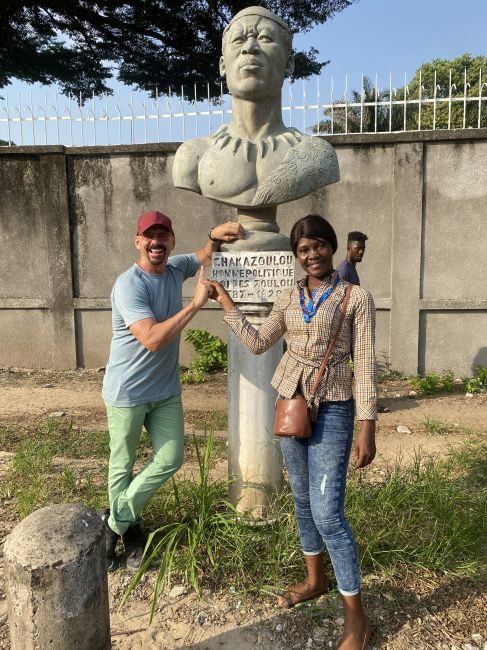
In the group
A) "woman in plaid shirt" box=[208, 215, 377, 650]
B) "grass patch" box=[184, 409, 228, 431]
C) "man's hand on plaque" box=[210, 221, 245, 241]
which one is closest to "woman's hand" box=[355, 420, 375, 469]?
"woman in plaid shirt" box=[208, 215, 377, 650]

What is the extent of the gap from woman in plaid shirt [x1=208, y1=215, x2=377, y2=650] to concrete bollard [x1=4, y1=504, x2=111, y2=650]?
2.74ft

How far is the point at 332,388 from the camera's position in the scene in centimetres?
203

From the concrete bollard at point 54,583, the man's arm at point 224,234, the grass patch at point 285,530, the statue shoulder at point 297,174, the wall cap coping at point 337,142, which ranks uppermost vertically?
the wall cap coping at point 337,142

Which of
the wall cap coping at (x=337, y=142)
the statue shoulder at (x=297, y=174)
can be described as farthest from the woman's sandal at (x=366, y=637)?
the wall cap coping at (x=337, y=142)

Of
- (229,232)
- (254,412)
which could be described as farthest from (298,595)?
(229,232)

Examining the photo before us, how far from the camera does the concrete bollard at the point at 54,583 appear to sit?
5.56 ft

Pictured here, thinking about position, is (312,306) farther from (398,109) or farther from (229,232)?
(398,109)

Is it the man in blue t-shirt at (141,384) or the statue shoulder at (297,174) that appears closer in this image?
the man in blue t-shirt at (141,384)

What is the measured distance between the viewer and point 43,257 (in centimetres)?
693

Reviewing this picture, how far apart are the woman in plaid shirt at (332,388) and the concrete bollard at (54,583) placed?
0.84 m

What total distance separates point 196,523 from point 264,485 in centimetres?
43

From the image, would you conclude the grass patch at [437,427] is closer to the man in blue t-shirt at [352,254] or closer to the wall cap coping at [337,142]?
the man in blue t-shirt at [352,254]

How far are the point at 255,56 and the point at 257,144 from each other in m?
0.42

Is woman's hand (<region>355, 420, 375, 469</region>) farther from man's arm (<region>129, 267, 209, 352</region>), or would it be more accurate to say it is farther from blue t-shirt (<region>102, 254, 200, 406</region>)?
blue t-shirt (<region>102, 254, 200, 406</region>)
